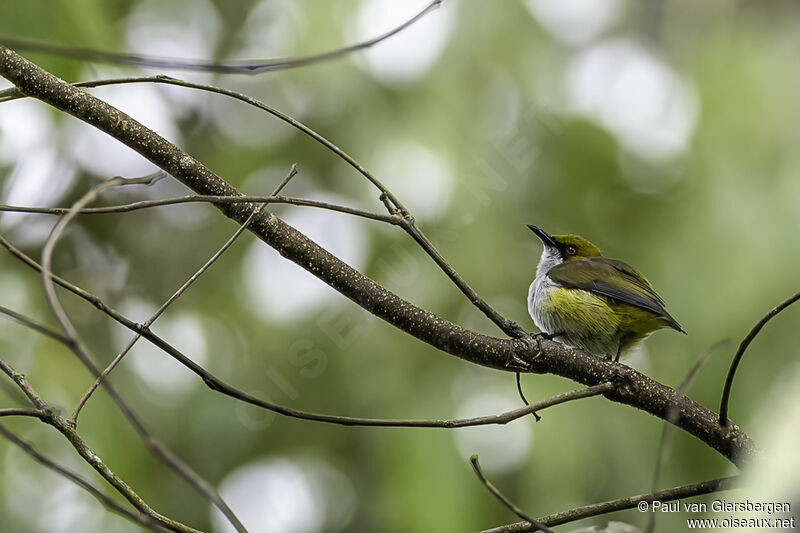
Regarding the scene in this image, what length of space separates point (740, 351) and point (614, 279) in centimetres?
117

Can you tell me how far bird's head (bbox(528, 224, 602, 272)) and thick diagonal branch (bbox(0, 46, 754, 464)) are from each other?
4.47 feet

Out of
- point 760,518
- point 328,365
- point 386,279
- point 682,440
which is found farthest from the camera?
point 328,365

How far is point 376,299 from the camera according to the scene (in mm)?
1072

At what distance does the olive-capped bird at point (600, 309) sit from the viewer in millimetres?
1996

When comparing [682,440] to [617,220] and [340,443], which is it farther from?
[340,443]

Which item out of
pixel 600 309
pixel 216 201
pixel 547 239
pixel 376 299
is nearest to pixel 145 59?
pixel 216 201

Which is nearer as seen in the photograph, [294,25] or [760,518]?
[760,518]

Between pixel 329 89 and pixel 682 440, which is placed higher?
pixel 329 89

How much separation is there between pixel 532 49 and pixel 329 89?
3.65 ft

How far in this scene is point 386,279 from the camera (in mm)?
3539

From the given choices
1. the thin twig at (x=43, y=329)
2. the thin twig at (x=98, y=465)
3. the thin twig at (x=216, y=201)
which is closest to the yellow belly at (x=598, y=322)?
the thin twig at (x=216, y=201)

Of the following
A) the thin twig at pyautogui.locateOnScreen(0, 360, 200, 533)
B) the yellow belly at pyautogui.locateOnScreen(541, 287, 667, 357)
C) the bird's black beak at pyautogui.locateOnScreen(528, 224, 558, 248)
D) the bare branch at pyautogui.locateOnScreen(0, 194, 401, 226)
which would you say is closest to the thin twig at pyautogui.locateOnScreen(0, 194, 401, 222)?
the bare branch at pyautogui.locateOnScreen(0, 194, 401, 226)

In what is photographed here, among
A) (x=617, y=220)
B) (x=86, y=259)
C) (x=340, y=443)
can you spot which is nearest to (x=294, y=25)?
(x=86, y=259)

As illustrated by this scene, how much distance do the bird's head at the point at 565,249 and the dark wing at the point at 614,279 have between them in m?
0.17
